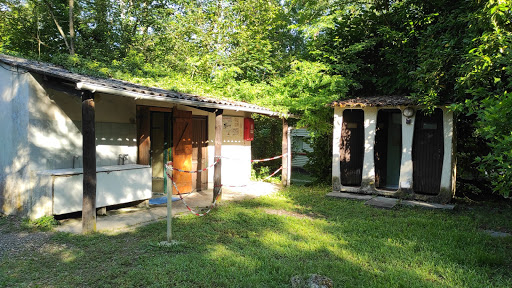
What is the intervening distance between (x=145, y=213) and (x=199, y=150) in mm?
2866

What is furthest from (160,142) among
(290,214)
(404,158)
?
(404,158)

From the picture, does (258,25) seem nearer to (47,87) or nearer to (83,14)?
(83,14)

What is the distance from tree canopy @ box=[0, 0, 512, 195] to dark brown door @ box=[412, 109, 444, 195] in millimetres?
828

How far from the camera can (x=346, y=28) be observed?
11.8 m

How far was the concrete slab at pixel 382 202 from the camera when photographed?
26.0 feet

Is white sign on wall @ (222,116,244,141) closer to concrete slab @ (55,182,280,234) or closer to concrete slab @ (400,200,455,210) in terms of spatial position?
concrete slab @ (55,182,280,234)

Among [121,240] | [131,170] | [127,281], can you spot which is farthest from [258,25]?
[127,281]

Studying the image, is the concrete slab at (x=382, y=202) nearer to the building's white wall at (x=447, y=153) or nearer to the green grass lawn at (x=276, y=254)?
the green grass lawn at (x=276, y=254)

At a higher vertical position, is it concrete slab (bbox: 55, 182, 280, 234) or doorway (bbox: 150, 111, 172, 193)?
doorway (bbox: 150, 111, 172, 193)

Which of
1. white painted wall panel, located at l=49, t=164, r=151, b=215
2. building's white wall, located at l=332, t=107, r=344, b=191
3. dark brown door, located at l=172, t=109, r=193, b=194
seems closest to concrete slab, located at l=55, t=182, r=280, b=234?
white painted wall panel, located at l=49, t=164, r=151, b=215

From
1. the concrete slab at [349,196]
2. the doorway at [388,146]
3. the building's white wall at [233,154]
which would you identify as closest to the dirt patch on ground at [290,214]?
the concrete slab at [349,196]

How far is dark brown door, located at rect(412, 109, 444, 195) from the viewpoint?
332 inches

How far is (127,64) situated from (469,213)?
42.3 ft

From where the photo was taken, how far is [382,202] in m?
8.24
